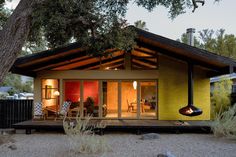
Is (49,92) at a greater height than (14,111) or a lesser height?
greater

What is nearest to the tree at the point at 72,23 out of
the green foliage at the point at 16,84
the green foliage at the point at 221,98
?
the green foliage at the point at 221,98

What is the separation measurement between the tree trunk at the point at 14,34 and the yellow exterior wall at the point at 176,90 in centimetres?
816

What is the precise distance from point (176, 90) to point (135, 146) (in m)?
5.48

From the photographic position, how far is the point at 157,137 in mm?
10805

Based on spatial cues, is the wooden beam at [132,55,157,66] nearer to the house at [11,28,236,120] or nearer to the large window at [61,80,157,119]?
the house at [11,28,236,120]

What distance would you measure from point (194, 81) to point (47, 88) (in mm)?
6511

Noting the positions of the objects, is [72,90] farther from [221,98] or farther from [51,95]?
[221,98]

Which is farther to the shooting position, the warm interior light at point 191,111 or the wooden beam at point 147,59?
the wooden beam at point 147,59

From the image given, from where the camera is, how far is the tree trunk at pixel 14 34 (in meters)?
6.27

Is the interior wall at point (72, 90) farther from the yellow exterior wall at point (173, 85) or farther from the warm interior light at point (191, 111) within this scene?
the warm interior light at point (191, 111)

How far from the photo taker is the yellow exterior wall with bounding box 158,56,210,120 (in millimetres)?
13984

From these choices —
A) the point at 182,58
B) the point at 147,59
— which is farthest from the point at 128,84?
the point at 182,58

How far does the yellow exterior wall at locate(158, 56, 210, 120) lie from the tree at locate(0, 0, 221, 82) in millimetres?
4330

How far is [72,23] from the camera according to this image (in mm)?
7945
